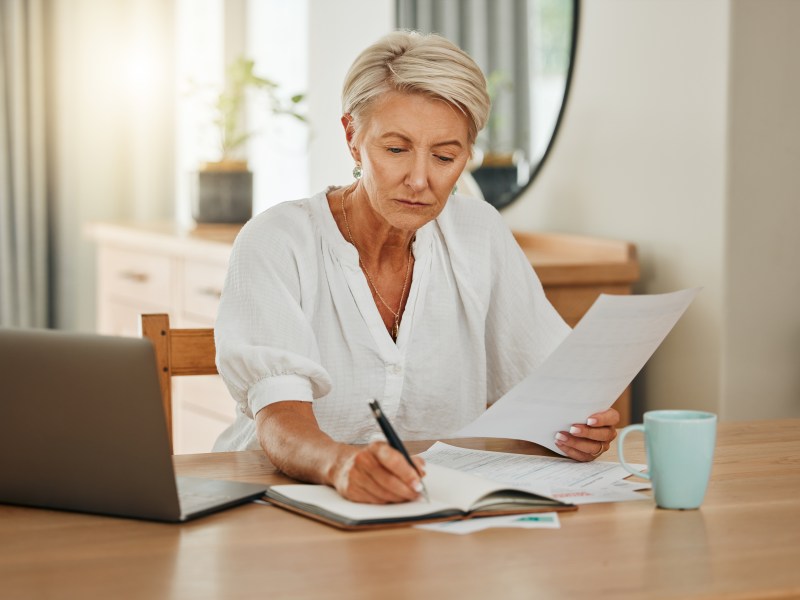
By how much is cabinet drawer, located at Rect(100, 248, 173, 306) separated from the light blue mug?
92.8 inches

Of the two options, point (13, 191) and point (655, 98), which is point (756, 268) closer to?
point (655, 98)

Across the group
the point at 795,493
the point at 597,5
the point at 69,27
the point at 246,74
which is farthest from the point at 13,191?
the point at 795,493

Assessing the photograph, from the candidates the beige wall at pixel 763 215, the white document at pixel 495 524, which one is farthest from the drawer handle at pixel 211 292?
the white document at pixel 495 524

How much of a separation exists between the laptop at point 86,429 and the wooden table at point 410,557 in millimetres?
22

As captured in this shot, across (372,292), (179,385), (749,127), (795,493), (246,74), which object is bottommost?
(179,385)

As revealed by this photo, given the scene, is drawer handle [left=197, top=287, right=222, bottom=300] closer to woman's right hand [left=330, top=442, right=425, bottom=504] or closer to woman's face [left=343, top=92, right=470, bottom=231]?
woman's face [left=343, top=92, right=470, bottom=231]

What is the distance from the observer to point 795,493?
1241 millimetres

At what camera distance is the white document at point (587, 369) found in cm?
132

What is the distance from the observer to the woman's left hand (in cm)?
140

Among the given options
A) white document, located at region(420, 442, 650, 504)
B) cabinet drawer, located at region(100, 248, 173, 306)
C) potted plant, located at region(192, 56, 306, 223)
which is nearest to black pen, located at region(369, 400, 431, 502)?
white document, located at region(420, 442, 650, 504)

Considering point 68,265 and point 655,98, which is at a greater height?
point 655,98

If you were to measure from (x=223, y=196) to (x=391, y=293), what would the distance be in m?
1.85

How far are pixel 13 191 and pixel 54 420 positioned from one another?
3.22m

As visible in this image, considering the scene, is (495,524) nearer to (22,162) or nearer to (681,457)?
(681,457)
